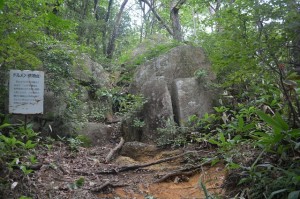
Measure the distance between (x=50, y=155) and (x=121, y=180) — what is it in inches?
66.3

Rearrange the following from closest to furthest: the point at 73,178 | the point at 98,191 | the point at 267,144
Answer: the point at 267,144, the point at 98,191, the point at 73,178

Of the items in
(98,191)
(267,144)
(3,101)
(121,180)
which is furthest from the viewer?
(3,101)

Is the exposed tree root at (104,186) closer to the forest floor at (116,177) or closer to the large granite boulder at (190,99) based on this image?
the forest floor at (116,177)

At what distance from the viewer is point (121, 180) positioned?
17.2 ft

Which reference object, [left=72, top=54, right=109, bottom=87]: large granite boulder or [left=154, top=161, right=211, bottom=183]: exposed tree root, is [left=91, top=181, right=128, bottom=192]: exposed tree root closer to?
[left=154, top=161, right=211, bottom=183]: exposed tree root

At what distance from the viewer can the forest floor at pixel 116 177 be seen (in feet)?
13.2

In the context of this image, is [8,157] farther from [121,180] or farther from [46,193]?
[121,180]

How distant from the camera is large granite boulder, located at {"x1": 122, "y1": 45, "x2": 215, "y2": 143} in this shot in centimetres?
789

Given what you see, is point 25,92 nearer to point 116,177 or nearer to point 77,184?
point 77,184

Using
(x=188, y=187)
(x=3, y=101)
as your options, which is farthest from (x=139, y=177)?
(x=3, y=101)

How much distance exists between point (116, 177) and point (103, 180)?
17.0 inches

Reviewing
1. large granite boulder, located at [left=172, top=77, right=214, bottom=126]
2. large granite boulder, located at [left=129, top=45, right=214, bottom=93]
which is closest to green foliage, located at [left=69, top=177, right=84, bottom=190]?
large granite boulder, located at [left=172, top=77, right=214, bottom=126]

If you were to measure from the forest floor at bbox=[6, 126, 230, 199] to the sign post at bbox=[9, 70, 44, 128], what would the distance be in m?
0.90

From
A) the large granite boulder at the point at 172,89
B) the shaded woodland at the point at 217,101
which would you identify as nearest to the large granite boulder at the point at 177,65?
the large granite boulder at the point at 172,89
